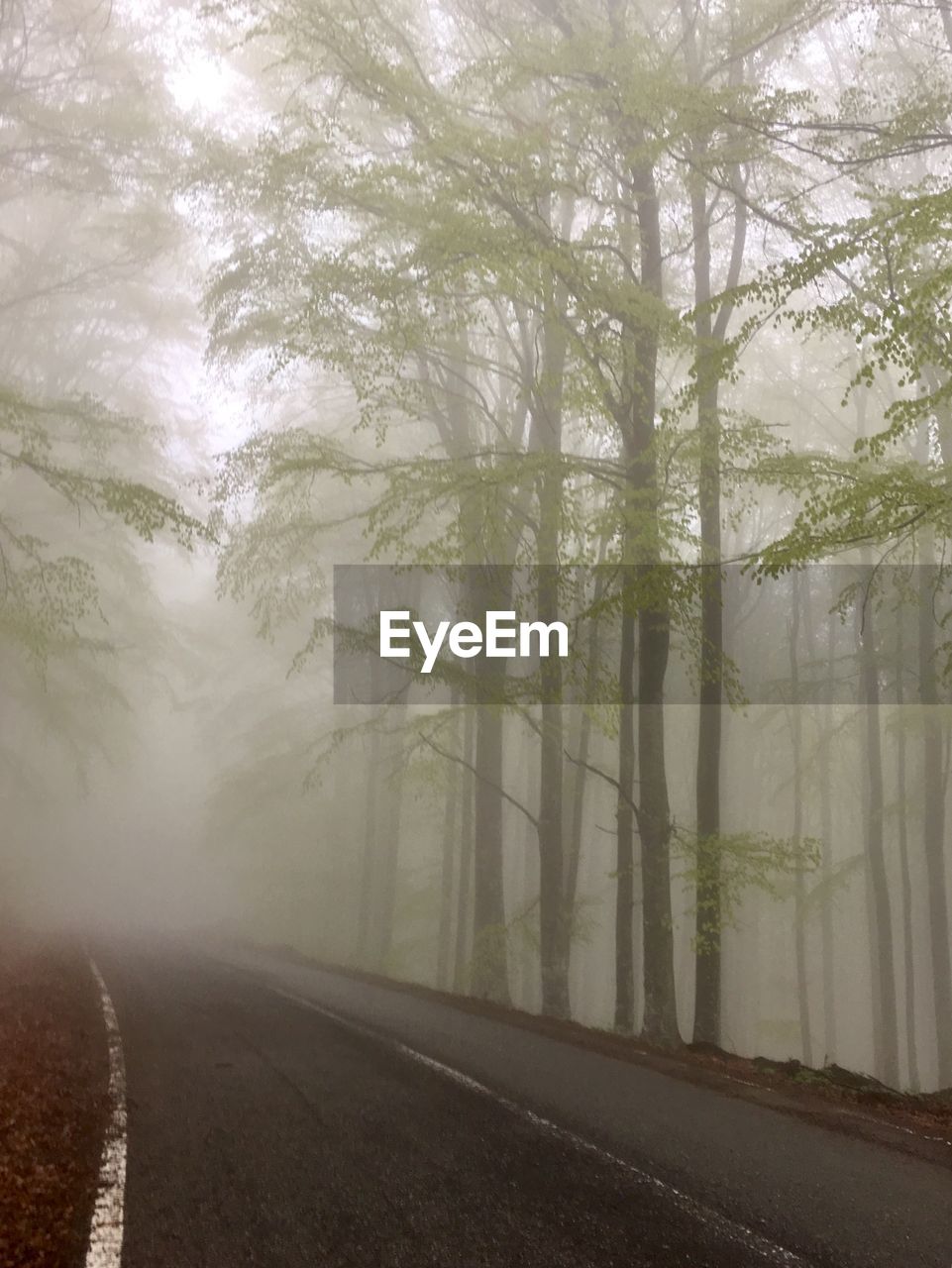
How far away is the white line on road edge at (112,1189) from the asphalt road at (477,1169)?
0.06 meters

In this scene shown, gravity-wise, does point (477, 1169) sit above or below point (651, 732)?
below

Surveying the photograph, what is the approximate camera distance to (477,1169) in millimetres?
4914

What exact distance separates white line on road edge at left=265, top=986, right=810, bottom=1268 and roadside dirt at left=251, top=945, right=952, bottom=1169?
2.06 meters

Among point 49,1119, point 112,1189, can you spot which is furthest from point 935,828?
point 112,1189

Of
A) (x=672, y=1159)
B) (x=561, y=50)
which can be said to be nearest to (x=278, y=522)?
(x=561, y=50)

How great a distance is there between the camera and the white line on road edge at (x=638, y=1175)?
3.95m

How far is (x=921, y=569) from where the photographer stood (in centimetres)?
1695

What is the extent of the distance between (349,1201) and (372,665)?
60.0ft

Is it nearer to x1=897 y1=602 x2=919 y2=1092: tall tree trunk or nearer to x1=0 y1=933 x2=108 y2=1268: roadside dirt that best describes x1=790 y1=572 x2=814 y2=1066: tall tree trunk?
x1=897 y1=602 x2=919 y2=1092: tall tree trunk

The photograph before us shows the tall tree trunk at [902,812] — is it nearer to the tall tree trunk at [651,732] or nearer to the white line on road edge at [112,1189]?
the tall tree trunk at [651,732]

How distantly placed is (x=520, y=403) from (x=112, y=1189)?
1416 centimetres

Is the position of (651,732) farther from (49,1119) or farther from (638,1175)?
(49,1119)

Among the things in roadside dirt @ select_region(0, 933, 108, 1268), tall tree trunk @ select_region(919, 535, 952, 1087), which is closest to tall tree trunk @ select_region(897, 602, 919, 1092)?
tall tree trunk @ select_region(919, 535, 952, 1087)

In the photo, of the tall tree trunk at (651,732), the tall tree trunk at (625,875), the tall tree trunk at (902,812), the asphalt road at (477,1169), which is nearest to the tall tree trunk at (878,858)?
the tall tree trunk at (902,812)
